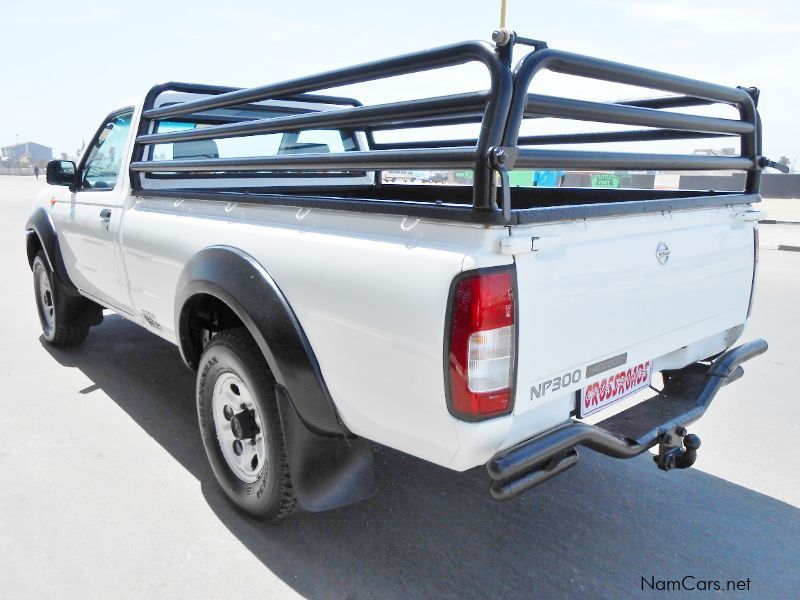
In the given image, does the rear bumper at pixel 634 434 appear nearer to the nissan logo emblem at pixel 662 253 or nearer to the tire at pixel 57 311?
the nissan logo emblem at pixel 662 253

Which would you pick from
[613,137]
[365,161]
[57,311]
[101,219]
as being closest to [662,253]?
[365,161]

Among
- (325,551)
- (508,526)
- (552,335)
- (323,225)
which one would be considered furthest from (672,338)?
(325,551)

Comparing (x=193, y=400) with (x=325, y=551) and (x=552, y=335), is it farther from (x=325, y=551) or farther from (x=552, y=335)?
(x=552, y=335)

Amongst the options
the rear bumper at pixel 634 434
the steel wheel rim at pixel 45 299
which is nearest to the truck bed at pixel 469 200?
the rear bumper at pixel 634 434

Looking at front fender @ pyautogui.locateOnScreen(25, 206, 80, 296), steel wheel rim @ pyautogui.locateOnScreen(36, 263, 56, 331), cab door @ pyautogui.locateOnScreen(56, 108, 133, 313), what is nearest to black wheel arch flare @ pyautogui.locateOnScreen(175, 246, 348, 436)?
cab door @ pyautogui.locateOnScreen(56, 108, 133, 313)

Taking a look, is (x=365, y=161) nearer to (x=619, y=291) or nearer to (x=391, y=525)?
(x=619, y=291)

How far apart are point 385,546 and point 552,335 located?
4.17 ft

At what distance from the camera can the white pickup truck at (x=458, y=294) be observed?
6.15ft

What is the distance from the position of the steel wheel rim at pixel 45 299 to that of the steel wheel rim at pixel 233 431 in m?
2.97

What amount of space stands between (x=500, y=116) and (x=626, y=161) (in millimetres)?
731

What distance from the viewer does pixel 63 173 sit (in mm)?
4398

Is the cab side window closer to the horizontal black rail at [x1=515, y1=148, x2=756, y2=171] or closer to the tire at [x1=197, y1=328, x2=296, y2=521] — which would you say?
the tire at [x1=197, y1=328, x2=296, y2=521]

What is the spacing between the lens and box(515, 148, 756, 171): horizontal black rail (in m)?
1.95

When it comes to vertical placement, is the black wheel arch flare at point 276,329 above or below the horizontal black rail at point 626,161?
below
